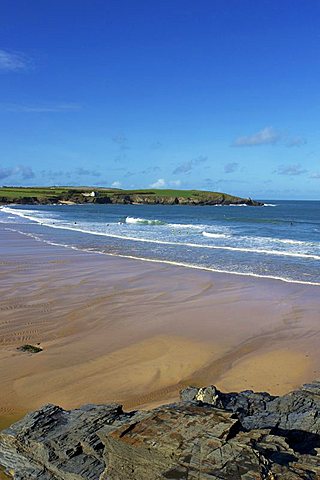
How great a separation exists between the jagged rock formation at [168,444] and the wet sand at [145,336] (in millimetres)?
2209

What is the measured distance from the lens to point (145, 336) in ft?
41.3

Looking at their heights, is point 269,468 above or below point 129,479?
above

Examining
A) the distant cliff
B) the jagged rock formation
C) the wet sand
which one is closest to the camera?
the jagged rock formation

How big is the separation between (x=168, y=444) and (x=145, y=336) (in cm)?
805

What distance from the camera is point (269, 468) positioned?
4.27 meters

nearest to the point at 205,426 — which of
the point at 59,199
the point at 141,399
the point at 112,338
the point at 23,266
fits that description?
the point at 141,399

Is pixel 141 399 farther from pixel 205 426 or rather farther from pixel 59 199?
pixel 59 199

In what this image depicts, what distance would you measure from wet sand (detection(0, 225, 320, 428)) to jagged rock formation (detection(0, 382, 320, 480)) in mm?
2209

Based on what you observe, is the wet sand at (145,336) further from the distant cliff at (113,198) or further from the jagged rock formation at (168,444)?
the distant cliff at (113,198)

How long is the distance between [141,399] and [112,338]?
374cm

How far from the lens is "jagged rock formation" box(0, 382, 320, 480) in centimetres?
435

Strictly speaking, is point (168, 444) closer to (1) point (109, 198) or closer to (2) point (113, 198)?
(1) point (109, 198)

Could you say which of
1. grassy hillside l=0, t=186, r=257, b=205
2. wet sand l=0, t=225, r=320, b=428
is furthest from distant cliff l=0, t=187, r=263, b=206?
wet sand l=0, t=225, r=320, b=428

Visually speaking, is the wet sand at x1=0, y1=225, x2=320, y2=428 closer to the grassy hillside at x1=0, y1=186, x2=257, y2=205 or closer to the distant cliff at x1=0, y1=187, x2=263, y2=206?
the grassy hillside at x1=0, y1=186, x2=257, y2=205
